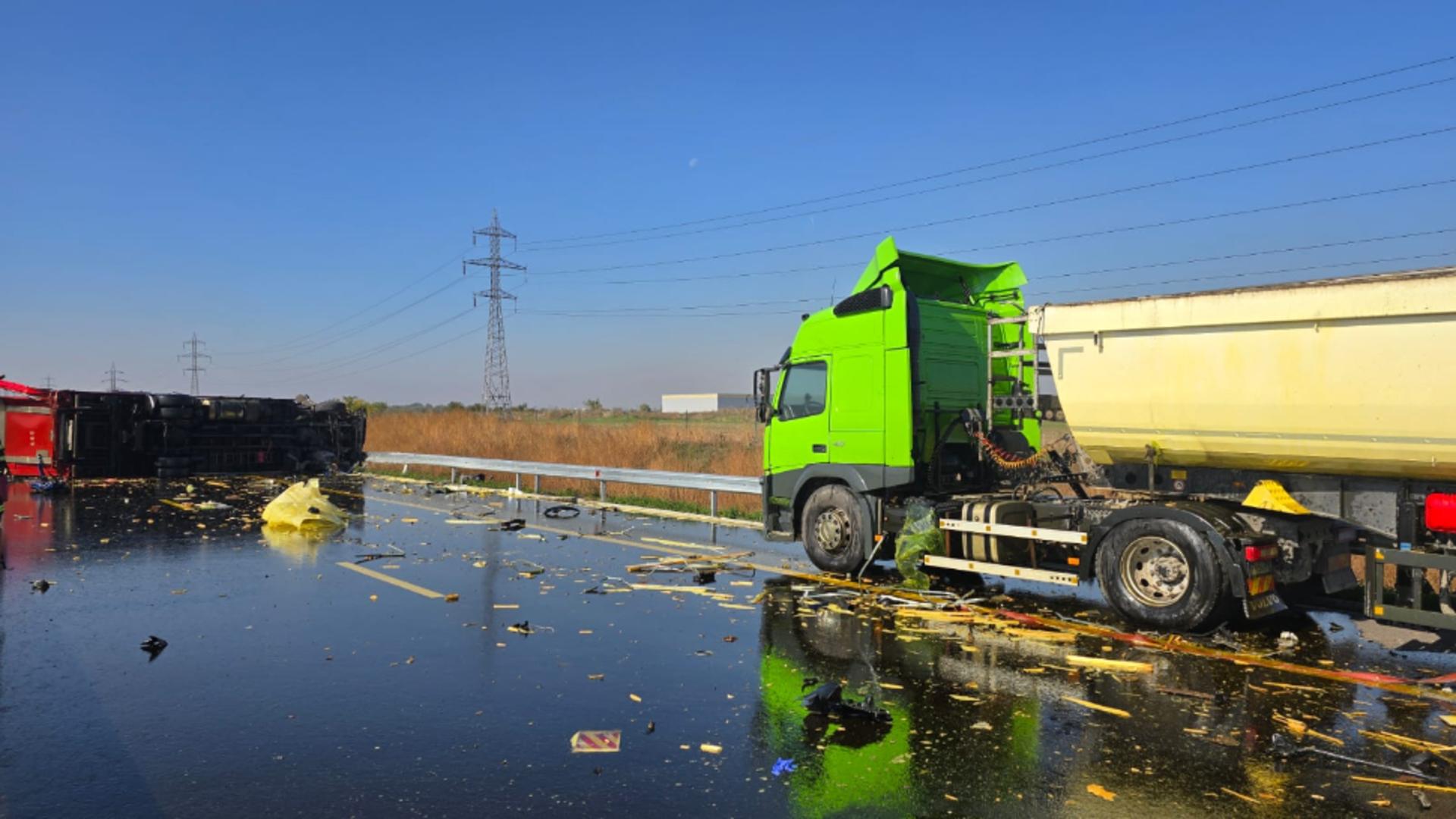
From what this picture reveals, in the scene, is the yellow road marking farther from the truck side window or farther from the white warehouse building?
the white warehouse building

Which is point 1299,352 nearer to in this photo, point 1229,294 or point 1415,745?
point 1229,294

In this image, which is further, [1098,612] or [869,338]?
[869,338]

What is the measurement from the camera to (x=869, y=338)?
33.8ft

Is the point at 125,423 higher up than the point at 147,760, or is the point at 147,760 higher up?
the point at 125,423

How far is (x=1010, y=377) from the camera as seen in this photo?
10.5 metres

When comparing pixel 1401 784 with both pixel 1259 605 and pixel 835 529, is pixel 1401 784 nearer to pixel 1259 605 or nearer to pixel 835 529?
pixel 1259 605

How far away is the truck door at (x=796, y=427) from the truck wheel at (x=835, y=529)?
40cm

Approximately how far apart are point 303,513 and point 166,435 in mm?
12144

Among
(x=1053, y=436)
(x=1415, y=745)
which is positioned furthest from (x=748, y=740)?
(x=1053, y=436)

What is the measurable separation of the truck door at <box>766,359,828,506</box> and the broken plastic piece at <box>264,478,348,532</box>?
24.6 ft

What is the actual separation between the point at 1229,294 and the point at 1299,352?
28.2 inches

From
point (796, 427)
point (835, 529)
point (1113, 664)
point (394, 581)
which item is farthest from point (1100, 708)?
point (394, 581)

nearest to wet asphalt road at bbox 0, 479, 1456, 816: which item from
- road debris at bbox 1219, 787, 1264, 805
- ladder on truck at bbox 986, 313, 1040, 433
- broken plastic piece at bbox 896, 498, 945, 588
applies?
road debris at bbox 1219, 787, 1264, 805

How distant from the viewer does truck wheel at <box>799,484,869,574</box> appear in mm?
10391
